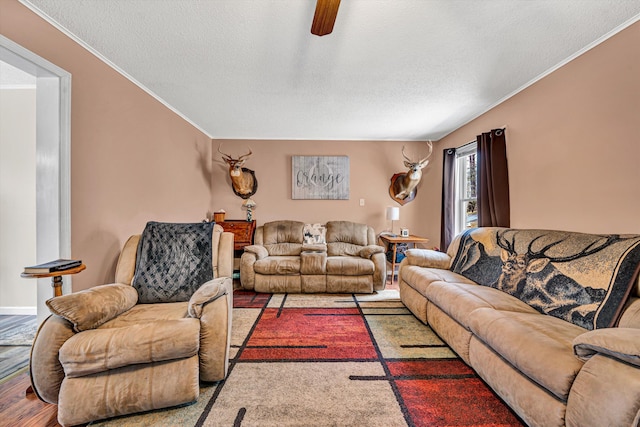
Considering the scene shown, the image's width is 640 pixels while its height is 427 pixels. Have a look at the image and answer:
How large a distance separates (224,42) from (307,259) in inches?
103

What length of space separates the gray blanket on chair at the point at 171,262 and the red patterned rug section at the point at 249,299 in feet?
4.05

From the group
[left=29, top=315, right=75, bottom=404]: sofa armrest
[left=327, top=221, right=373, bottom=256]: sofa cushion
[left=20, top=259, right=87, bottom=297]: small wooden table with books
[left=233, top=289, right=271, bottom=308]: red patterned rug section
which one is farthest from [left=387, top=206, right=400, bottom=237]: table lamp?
[left=29, top=315, right=75, bottom=404]: sofa armrest

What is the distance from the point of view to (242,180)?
449cm

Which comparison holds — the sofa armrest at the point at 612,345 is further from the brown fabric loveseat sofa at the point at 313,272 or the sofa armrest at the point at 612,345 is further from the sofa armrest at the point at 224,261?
the brown fabric loveseat sofa at the point at 313,272

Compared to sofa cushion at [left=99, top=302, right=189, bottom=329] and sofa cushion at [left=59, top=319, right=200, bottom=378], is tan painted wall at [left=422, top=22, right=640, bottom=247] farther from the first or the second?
sofa cushion at [left=99, top=302, right=189, bottom=329]

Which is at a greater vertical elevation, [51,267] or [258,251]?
[51,267]

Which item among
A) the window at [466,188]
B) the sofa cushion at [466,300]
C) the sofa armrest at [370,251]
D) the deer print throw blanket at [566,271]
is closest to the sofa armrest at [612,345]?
the deer print throw blanket at [566,271]

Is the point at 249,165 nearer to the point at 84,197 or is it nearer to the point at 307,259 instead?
the point at 307,259

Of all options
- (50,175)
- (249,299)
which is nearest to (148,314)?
(50,175)

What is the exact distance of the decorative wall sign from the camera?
4.68 metres

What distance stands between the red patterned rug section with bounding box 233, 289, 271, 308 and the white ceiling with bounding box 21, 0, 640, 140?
8.27 feet

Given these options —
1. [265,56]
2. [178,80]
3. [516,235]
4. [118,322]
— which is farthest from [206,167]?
[516,235]

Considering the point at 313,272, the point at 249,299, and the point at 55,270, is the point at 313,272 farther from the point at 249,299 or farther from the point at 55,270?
the point at 55,270

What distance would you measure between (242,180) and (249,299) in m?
2.11
